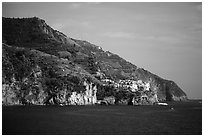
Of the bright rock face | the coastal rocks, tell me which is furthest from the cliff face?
the coastal rocks

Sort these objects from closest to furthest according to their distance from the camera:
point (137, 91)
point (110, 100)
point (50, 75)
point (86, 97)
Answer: point (86, 97) < point (50, 75) < point (110, 100) < point (137, 91)

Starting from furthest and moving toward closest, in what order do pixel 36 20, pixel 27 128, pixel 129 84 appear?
pixel 36 20 < pixel 129 84 < pixel 27 128

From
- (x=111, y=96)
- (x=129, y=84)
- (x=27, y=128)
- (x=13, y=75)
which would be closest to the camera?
(x=27, y=128)

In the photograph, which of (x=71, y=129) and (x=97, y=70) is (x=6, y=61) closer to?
(x=97, y=70)

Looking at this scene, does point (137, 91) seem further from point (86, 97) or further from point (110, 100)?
point (86, 97)

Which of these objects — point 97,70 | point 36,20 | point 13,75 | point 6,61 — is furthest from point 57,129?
point 36,20

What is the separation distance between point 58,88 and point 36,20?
88.1 metres

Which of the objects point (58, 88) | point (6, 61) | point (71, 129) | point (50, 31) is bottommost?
point (71, 129)

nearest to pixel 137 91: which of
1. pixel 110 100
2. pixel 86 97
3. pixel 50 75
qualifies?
pixel 110 100

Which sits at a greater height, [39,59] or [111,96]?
[39,59]

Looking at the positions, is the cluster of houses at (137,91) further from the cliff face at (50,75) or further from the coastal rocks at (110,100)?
the coastal rocks at (110,100)

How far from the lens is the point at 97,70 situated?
14225cm

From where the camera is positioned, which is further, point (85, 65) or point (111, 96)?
point (85, 65)

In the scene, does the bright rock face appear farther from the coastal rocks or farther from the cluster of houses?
the cluster of houses
